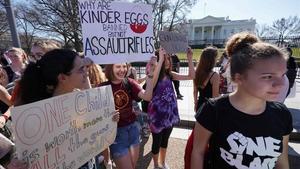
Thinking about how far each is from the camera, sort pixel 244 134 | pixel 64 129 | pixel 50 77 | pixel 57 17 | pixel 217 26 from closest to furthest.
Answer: pixel 244 134, pixel 64 129, pixel 50 77, pixel 57 17, pixel 217 26

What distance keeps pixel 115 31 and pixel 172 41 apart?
0.89 meters

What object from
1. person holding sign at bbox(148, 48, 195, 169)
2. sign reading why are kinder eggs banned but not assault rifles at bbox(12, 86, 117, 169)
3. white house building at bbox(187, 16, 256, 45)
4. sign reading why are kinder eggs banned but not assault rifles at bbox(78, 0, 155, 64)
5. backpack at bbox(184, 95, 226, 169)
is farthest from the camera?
white house building at bbox(187, 16, 256, 45)

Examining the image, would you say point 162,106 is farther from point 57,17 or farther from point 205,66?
point 57,17

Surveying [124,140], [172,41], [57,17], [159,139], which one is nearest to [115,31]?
[172,41]

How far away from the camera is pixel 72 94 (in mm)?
1851

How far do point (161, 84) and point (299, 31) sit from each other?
53758 mm

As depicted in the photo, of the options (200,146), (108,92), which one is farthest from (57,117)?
(200,146)

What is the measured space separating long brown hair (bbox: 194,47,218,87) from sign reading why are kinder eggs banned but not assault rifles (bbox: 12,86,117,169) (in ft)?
6.19

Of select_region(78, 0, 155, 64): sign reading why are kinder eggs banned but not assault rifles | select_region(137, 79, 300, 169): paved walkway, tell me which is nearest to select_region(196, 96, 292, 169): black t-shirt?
select_region(78, 0, 155, 64): sign reading why are kinder eggs banned but not assault rifles

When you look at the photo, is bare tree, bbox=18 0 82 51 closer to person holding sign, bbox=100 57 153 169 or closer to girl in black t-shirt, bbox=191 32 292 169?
person holding sign, bbox=100 57 153 169

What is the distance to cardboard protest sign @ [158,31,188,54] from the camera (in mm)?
3303

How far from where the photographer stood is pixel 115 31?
2771 mm

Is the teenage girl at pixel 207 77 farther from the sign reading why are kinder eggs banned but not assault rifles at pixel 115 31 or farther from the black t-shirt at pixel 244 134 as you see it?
the black t-shirt at pixel 244 134

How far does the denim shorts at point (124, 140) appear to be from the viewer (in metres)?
2.91
